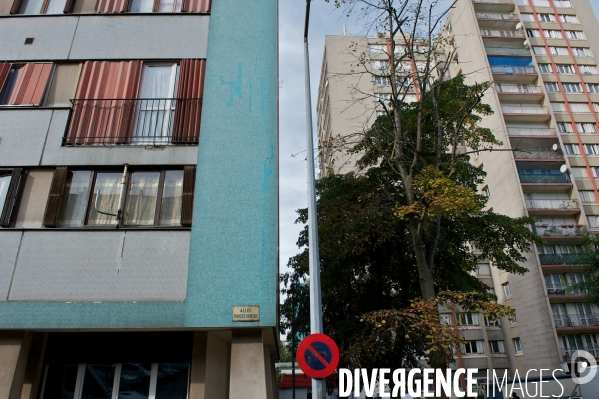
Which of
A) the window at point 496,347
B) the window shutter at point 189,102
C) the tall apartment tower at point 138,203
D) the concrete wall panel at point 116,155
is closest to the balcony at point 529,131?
the window at point 496,347

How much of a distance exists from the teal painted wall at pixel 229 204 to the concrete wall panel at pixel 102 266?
7.2 inches

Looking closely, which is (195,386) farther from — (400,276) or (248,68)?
(400,276)

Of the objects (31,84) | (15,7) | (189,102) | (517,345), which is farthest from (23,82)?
(517,345)

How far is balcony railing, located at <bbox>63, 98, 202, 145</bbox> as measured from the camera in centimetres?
843

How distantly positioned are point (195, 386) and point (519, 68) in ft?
149

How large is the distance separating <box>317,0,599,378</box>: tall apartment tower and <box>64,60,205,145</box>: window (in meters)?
20.3

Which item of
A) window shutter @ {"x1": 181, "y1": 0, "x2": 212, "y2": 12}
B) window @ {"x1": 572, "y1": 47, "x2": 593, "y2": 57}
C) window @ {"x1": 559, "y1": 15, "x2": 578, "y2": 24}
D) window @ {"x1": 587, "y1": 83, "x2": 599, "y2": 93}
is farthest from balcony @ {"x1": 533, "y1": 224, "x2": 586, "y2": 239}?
window shutter @ {"x1": 181, "y1": 0, "x2": 212, "y2": 12}

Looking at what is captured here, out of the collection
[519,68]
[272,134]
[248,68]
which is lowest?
[272,134]

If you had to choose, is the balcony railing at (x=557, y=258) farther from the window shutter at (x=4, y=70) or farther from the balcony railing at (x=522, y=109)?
the window shutter at (x=4, y=70)

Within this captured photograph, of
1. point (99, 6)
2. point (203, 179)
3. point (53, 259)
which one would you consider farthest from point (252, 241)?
point (99, 6)

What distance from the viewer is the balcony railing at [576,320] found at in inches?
1240

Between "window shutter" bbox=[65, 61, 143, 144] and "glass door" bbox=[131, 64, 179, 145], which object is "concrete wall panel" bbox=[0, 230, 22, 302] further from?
"glass door" bbox=[131, 64, 179, 145]

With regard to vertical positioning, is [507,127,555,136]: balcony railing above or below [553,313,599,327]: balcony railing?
above

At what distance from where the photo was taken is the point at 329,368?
5.28 metres
